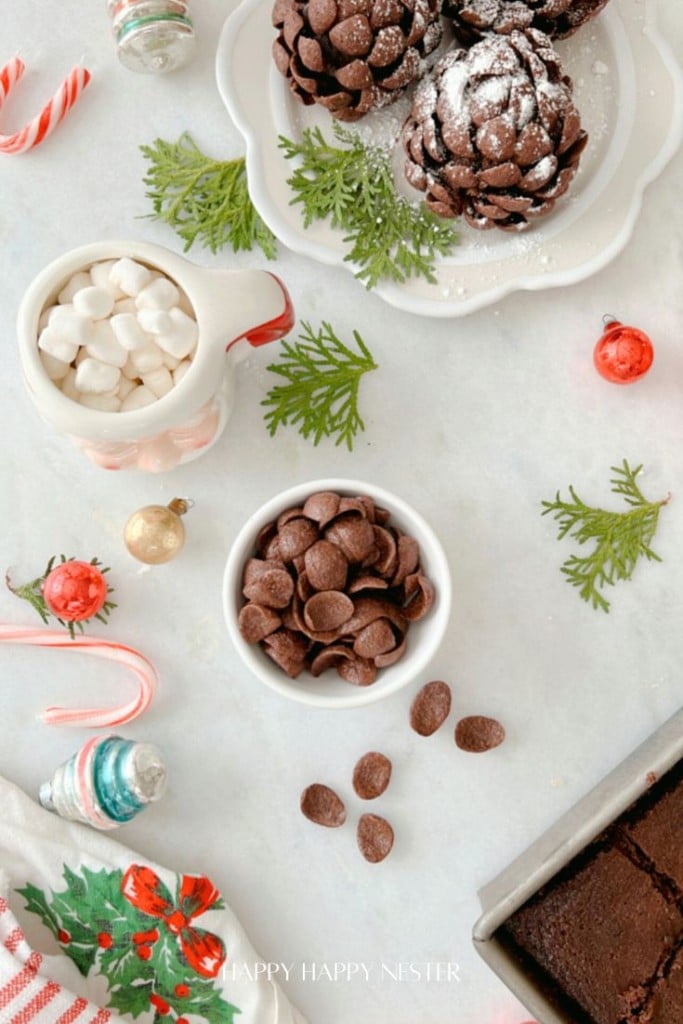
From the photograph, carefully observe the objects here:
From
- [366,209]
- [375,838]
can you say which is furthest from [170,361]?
[375,838]

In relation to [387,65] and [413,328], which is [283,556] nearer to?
[413,328]

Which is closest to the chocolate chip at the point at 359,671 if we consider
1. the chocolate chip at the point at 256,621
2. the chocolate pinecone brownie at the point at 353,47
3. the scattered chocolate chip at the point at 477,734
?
the chocolate chip at the point at 256,621

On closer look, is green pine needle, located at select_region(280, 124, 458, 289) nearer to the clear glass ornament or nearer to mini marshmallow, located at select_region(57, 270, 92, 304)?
the clear glass ornament

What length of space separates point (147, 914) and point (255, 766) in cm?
23

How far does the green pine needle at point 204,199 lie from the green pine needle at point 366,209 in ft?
0.25

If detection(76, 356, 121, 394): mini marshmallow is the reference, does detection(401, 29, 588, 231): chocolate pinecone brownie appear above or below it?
above

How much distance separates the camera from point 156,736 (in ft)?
4.59

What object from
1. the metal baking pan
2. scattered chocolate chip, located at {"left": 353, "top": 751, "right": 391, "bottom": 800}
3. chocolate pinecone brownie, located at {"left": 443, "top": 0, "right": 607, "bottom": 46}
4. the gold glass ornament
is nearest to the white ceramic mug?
the gold glass ornament

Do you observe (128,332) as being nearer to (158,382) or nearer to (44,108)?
(158,382)

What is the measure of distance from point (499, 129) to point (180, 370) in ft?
1.48

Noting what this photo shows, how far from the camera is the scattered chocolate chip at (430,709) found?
4.55ft

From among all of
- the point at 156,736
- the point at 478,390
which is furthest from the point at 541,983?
the point at 478,390

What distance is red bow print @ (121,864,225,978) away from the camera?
1.36 metres

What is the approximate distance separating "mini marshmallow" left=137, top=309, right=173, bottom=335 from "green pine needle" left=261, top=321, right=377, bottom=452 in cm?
25
